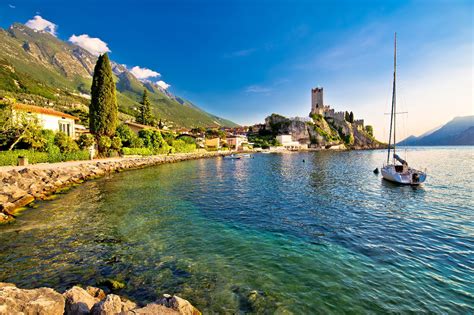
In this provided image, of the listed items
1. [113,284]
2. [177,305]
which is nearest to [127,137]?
[113,284]

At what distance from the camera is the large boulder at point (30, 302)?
4828 mm

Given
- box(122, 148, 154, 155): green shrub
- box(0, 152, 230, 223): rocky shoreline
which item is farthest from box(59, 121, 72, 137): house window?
box(0, 152, 230, 223): rocky shoreline

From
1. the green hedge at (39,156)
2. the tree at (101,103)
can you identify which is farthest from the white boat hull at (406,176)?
the tree at (101,103)

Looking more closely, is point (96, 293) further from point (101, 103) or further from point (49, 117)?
point (101, 103)

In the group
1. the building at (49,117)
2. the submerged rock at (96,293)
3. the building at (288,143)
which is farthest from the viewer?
the building at (288,143)

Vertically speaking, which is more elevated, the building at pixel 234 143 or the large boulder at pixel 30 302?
the building at pixel 234 143

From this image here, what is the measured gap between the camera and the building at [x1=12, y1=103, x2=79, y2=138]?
34112 mm

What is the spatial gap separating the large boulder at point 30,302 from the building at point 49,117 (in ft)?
128

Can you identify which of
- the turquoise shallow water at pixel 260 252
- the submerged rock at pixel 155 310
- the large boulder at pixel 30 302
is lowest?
the turquoise shallow water at pixel 260 252

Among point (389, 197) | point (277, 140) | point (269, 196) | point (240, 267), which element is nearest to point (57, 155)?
point (269, 196)

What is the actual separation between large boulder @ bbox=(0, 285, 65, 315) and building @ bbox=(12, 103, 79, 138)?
128ft

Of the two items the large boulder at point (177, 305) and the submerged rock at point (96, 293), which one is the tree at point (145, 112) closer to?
the submerged rock at point (96, 293)

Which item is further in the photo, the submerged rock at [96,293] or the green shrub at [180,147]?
the green shrub at [180,147]

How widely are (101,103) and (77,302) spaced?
169 feet
